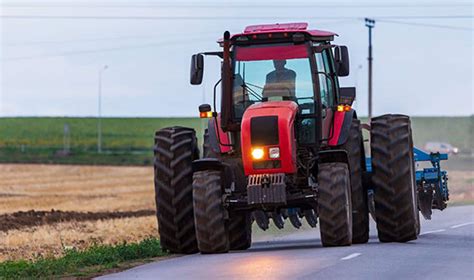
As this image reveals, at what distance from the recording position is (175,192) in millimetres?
21234

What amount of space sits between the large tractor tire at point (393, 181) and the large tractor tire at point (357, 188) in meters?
0.22

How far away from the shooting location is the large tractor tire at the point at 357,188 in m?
→ 21.2

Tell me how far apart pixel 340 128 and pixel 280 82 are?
1.25 m

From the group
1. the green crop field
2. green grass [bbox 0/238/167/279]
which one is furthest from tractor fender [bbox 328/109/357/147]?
the green crop field

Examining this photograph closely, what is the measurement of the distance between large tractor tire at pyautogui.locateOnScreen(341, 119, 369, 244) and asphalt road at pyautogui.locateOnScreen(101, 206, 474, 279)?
0.98 feet

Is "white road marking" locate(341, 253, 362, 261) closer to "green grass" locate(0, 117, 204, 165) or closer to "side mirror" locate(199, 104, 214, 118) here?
"side mirror" locate(199, 104, 214, 118)

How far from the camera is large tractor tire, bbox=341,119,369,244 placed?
2123 centimetres

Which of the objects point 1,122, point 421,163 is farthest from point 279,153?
point 1,122

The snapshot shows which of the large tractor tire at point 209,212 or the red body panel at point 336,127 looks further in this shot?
the red body panel at point 336,127

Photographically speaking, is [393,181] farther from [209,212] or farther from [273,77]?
[209,212]

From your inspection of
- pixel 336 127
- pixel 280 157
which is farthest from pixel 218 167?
pixel 336 127

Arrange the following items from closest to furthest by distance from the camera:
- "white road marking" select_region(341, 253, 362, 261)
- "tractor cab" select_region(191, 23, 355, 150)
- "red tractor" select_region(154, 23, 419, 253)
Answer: "white road marking" select_region(341, 253, 362, 261) → "red tractor" select_region(154, 23, 419, 253) → "tractor cab" select_region(191, 23, 355, 150)

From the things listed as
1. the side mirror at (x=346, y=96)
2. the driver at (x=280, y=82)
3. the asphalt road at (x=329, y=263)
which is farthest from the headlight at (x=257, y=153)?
the side mirror at (x=346, y=96)

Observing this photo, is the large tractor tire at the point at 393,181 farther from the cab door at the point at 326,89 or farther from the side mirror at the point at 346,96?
the cab door at the point at 326,89
